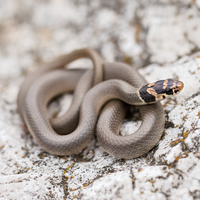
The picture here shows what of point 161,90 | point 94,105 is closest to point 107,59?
point 94,105

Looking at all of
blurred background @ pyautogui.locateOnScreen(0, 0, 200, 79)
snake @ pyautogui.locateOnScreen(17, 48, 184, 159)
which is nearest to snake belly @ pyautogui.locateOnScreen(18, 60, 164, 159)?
snake @ pyautogui.locateOnScreen(17, 48, 184, 159)

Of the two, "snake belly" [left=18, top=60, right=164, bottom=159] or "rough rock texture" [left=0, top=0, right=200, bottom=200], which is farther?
"snake belly" [left=18, top=60, right=164, bottom=159]

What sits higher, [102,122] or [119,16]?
[119,16]

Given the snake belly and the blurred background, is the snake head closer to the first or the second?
the snake belly

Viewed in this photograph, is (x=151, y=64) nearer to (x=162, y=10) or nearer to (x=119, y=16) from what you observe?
(x=162, y=10)

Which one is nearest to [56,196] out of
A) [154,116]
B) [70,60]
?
[154,116]

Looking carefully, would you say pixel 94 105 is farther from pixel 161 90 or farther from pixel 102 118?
pixel 161 90
